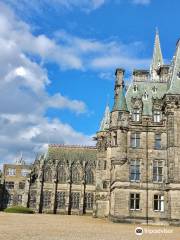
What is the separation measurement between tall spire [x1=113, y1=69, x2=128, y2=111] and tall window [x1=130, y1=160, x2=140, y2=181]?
7.69m

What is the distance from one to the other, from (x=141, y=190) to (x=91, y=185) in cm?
4583

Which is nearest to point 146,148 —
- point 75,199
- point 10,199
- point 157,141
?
point 157,141

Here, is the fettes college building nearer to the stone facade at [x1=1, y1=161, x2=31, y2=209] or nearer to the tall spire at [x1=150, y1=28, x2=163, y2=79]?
the tall spire at [x1=150, y1=28, x2=163, y2=79]

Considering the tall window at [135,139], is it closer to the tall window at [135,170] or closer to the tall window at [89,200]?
the tall window at [135,170]

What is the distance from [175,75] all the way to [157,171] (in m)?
14.2

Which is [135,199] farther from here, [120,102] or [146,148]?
[120,102]

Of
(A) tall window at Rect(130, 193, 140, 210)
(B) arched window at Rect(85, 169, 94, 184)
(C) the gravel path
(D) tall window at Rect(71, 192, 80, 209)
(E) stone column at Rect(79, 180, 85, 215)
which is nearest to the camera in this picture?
(C) the gravel path

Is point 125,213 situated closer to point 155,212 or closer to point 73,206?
point 155,212

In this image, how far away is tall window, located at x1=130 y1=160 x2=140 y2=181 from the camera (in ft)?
159

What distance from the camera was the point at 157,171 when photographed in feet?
159

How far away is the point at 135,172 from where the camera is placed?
4872 centimetres

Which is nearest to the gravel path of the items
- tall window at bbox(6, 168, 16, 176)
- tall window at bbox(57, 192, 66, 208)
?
tall window at bbox(57, 192, 66, 208)

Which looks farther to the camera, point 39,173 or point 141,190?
point 39,173

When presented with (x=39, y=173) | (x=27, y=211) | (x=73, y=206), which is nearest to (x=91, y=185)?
(x=73, y=206)
